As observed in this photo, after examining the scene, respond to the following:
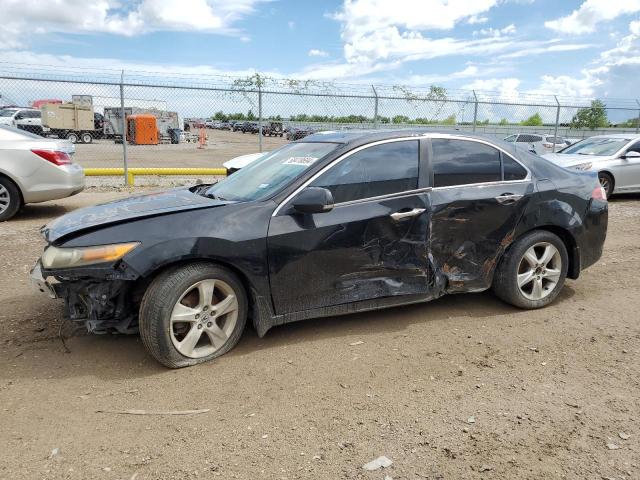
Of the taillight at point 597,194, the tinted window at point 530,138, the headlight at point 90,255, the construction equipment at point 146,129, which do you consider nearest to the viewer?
the headlight at point 90,255

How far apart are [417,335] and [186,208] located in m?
1.97

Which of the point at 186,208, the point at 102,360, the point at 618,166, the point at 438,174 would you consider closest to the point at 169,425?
the point at 102,360

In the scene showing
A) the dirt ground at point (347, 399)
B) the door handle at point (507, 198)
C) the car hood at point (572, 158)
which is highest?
the car hood at point (572, 158)

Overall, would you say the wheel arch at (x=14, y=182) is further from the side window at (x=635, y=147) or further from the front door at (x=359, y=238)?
the side window at (x=635, y=147)

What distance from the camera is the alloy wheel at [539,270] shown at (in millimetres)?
4445

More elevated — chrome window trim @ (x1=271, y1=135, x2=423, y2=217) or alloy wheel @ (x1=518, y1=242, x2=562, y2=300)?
chrome window trim @ (x1=271, y1=135, x2=423, y2=217)

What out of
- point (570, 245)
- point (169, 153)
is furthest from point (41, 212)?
point (169, 153)

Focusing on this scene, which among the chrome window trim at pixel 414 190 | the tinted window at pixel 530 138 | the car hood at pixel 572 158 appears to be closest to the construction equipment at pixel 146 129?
the tinted window at pixel 530 138

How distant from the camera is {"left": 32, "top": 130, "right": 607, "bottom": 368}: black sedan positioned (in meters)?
3.29

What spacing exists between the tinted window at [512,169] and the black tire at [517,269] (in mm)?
499

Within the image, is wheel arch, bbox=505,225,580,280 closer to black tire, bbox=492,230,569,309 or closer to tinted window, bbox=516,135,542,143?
black tire, bbox=492,230,569,309

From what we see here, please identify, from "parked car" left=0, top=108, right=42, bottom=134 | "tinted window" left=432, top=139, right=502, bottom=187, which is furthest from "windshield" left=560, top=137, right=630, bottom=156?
"parked car" left=0, top=108, right=42, bottom=134

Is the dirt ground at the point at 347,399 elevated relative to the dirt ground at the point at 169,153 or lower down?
lower down

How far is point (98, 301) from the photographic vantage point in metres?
3.29
